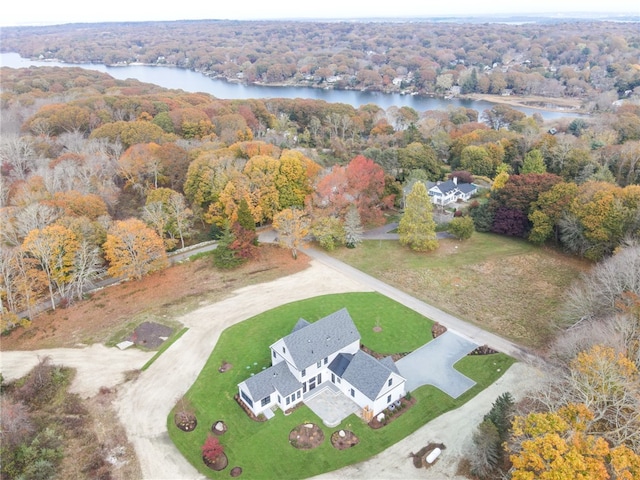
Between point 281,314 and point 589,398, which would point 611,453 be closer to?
point 589,398

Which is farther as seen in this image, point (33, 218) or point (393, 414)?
point (33, 218)

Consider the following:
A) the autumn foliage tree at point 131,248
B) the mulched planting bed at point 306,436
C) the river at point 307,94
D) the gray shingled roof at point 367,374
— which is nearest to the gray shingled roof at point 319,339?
the gray shingled roof at point 367,374

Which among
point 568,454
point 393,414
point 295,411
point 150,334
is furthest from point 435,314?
point 150,334

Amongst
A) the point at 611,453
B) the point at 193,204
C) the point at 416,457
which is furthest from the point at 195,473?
the point at 193,204

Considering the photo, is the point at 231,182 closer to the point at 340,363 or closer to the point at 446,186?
the point at 340,363

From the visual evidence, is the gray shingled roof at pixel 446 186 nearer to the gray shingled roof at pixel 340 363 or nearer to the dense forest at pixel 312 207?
the dense forest at pixel 312 207

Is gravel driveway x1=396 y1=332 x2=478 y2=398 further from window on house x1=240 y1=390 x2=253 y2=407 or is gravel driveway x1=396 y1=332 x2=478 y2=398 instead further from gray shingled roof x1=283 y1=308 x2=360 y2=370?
window on house x1=240 y1=390 x2=253 y2=407

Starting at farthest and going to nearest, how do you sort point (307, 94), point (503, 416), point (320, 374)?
point (307, 94)
point (320, 374)
point (503, 416)
